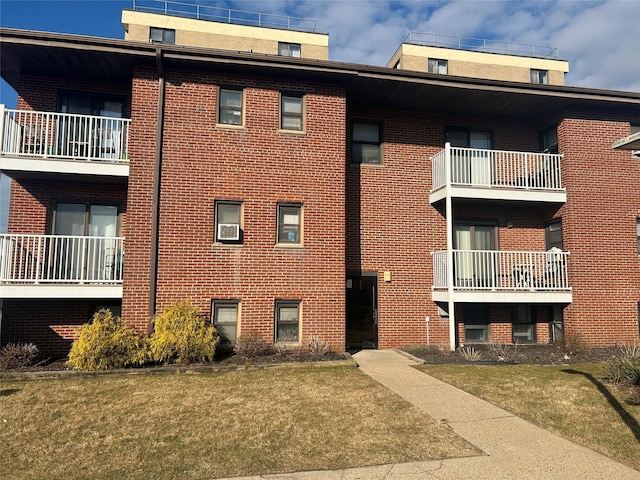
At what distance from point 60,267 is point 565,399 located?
396 inches

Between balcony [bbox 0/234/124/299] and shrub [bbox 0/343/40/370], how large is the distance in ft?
3.60

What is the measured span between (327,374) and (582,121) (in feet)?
33.9

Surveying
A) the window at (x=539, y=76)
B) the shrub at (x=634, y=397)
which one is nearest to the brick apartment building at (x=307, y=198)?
the shrub at (x=634, y=397)

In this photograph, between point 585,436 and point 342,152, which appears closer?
point 585,436

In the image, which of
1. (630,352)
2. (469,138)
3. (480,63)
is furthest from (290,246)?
(480,63)

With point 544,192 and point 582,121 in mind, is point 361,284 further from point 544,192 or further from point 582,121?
point 582,121

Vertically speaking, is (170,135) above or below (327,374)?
above

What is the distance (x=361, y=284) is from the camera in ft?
39.1

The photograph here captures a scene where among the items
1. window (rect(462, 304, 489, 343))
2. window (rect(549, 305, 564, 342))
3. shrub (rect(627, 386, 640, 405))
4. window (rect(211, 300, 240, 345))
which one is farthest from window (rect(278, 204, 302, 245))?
window (rect(549, 305, 564, 342))

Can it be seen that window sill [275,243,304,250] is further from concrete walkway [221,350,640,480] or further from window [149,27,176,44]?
window [149,27,176,44]

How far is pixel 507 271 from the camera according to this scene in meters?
12.0

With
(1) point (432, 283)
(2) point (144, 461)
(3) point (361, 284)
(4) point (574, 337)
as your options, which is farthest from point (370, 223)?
(2) point (144, 461)

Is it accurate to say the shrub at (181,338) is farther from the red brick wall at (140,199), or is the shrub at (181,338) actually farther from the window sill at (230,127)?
the window sill at (230,127)

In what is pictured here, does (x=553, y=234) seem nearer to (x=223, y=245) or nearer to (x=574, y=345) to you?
(x=574, y=345)
